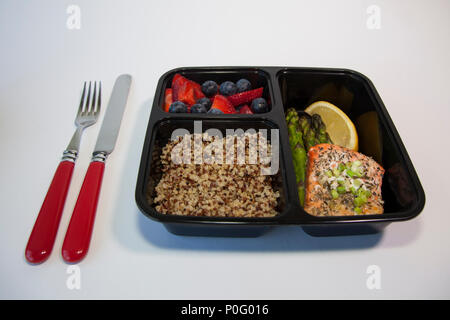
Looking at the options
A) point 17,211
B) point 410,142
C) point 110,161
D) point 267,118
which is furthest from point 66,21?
point 410,142

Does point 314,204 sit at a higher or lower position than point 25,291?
higher

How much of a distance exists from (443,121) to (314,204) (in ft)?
3.63

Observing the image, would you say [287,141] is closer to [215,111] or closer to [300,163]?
[300,163]

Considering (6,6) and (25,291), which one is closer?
(25,291)

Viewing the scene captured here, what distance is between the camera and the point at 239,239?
3.89ft

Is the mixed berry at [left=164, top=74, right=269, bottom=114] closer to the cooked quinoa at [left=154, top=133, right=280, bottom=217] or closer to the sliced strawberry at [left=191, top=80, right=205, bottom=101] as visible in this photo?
the sliced strawberry at [left=191, top=80, right=205, bottom=101]

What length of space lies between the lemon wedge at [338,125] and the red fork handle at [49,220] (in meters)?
1.28

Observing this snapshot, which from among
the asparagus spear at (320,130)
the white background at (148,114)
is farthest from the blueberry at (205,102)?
the asparagus spear at (320,130)

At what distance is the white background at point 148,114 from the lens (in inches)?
42.9

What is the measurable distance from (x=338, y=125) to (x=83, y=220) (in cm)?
125

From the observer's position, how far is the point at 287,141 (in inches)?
49.7

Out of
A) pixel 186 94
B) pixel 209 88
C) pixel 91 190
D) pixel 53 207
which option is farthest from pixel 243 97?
pixel 53 207

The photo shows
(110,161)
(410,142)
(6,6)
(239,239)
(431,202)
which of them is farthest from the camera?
(6,6)

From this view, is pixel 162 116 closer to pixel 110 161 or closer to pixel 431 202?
pixel 110 161
